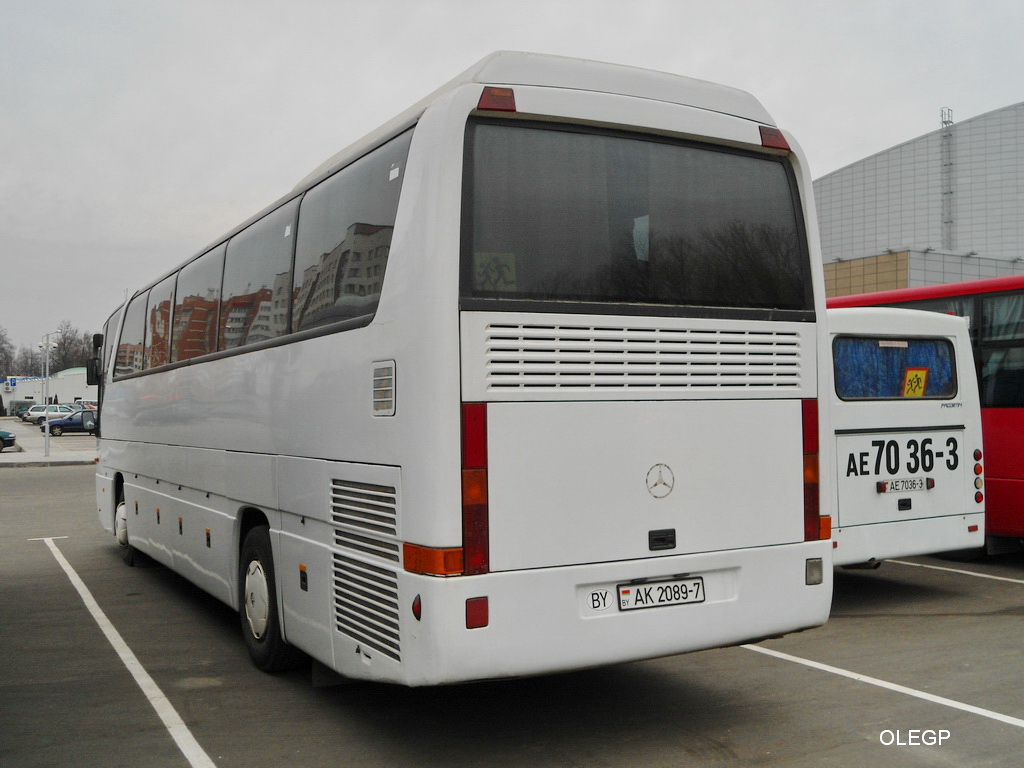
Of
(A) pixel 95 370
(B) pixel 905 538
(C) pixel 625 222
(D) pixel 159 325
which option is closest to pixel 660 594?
(C) pixel 625 222

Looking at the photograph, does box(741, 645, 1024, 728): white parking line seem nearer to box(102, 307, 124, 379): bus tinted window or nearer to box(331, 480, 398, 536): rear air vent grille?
box(331, 480, 398, 536): rear air vent grille

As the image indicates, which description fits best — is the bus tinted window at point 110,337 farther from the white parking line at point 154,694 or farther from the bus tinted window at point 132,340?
the white parking line at point 154,694

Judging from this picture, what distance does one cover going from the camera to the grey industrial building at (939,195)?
4662cm

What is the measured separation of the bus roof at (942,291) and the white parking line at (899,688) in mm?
5380

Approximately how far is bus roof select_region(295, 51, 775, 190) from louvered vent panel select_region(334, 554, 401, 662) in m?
2.26

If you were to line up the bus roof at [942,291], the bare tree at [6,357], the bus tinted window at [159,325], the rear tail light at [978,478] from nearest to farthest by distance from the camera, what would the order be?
the rear tail light at [978,478]
the bus tinted window at [159,325]
the bus roof at [942,291]
the bare tree at [6,357]

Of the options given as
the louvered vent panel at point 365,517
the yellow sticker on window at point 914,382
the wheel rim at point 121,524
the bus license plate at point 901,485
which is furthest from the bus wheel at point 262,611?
the yellow sticker on window at point 914,382

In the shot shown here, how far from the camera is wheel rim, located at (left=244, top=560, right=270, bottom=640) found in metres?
6.73

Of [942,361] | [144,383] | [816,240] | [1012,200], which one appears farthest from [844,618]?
[1012,200]

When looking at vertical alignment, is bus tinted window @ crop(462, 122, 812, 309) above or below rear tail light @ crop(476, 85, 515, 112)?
below

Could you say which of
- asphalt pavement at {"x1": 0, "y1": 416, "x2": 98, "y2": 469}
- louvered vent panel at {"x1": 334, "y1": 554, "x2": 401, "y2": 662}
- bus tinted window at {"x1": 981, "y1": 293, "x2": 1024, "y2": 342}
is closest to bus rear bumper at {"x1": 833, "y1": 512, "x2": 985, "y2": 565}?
bus tinted window at {"x1": 981, "y1": 293, "x2": 1024, "y2": 342}

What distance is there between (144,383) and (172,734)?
5790mm

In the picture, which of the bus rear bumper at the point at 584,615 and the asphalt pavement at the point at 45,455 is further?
the asphalt pavement at the point at 45,455

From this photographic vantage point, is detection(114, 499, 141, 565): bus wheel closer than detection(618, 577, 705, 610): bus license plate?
No
